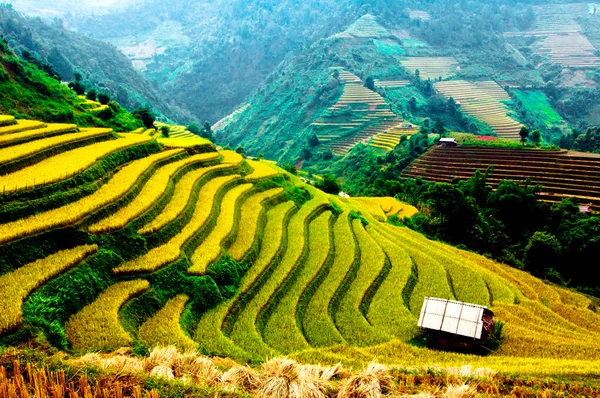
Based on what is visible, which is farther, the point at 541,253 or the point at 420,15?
the point at 420,15

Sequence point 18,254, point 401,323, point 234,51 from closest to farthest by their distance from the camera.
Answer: point 18,254, point 401,323, point 234,51

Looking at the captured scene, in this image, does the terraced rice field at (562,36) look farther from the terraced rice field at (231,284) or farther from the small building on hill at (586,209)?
the terraced rice field at (231,284)

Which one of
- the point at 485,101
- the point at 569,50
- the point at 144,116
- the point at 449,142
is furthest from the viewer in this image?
the point at 569,50

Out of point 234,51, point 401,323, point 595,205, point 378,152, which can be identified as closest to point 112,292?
point 401,323

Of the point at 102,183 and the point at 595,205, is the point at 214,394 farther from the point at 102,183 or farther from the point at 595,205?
the point at 595,205

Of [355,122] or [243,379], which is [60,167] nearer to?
[243,379]

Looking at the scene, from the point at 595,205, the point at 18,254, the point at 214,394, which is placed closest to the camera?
the point at 214,394

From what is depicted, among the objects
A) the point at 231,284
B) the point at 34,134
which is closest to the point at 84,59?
the point at 34,134
